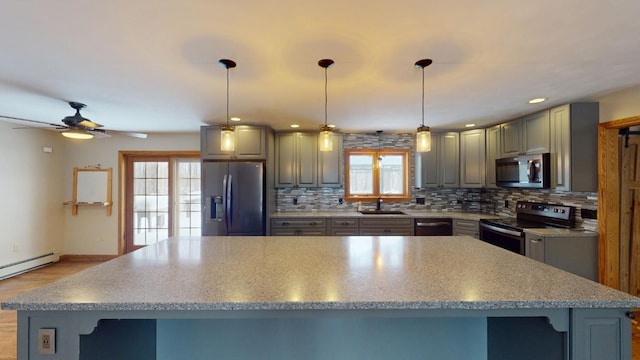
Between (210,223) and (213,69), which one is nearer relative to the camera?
(213,69)

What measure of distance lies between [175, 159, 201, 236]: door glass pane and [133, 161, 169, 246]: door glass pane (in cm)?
20

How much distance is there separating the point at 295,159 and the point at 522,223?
3.09 m

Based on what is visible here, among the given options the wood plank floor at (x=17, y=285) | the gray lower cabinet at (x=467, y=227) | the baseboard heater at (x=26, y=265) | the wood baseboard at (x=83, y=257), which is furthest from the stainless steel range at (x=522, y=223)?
the baseboard heater at (x=26, y=265)

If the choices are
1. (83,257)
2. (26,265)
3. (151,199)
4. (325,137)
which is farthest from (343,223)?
(26,265)

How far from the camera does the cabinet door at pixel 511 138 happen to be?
346 centimetres

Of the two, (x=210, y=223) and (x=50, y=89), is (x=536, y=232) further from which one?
(x=50, y=89)

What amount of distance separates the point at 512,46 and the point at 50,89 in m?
3.71

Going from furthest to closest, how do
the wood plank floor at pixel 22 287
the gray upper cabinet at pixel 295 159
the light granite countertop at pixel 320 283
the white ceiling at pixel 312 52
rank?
the gray upper cabinet at pixel 295 159
the wood plank floor at pixel 22 287
the white ceiling at pixel 312 52
the light granite countertop at pixel 320 283

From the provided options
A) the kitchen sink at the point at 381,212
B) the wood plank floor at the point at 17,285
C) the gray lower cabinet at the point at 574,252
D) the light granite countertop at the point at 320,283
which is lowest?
the wood plank floor at the point at 17,285

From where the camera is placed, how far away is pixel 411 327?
1.56m

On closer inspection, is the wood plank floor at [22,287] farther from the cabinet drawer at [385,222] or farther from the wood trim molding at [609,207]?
Answer: the cabinet drawer at [385,222]

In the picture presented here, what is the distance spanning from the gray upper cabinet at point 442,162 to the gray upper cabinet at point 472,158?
69mm

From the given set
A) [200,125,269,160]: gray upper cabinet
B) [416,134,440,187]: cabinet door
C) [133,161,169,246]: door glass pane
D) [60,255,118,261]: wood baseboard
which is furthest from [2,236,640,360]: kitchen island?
[60,255,118,261]: wood baseboard

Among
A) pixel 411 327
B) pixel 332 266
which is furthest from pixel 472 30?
pixel 411 327
